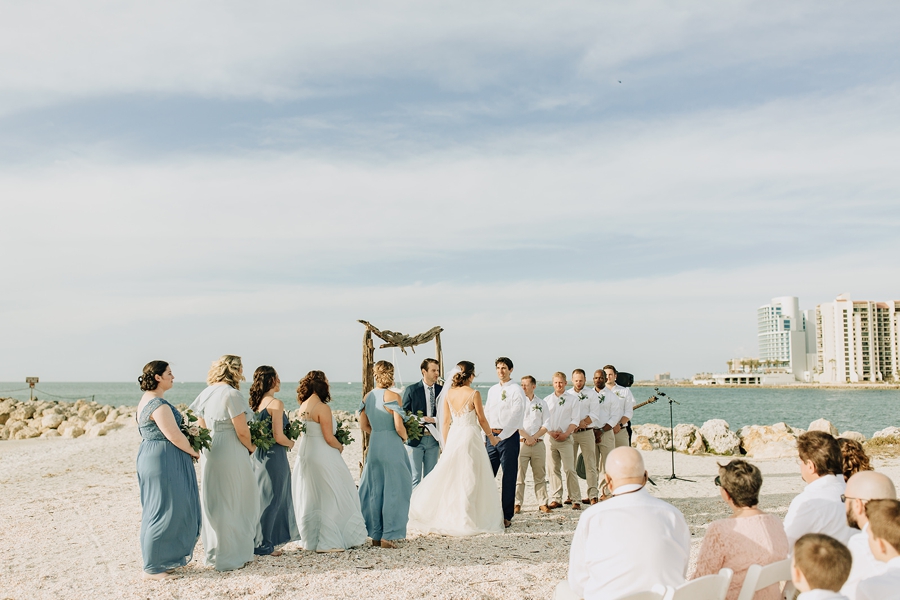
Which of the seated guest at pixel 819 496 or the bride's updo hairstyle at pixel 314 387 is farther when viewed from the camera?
the bride's updo hairstyle at pixel 314 387

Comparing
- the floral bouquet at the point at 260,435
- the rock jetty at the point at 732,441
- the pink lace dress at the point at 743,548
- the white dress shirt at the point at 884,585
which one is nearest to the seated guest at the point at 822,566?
the white dress shirt at the point at 884,585

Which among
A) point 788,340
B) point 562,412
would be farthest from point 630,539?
point 788,340

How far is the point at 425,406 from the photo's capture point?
348 inches

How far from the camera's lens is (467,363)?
26.6ft

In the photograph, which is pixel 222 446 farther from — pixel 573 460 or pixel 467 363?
pixel 573 460

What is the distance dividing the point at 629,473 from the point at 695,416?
54.8 m

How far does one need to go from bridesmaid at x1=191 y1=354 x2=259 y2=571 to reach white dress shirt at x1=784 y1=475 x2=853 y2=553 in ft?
15.0

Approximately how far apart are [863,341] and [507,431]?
14250 cm

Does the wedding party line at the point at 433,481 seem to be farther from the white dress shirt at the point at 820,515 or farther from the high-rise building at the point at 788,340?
the high-rise building at the point at 788,340

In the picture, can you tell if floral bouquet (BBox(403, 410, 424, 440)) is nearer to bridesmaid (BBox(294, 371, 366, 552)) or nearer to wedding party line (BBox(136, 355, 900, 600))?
wedding party line (BBox(136, 355, 900, 600))

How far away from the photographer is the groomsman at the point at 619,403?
10251 millimetres

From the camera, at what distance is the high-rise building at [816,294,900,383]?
127438mm

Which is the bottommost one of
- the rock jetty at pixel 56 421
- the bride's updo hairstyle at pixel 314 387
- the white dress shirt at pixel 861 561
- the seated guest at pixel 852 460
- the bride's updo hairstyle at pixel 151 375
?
the rock jetty at pixel 56 421

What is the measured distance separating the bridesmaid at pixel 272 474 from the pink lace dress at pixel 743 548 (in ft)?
14.6
